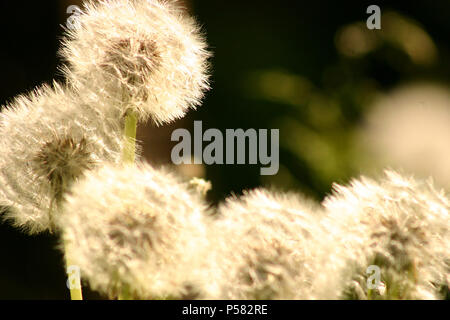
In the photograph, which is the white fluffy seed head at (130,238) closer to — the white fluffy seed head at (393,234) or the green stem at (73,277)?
the green stem at (73,277)

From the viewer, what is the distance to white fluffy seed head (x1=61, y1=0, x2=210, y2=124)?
69cm

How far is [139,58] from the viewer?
0.69 metres

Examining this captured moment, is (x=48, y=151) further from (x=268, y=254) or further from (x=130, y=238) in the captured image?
(x=268, y=254)

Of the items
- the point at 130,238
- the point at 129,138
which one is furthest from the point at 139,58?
the point at 130,238

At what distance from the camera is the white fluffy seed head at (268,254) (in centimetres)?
52

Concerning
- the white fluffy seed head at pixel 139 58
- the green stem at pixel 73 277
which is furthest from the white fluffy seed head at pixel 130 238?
the white fluffy seed head at pixel 139 58

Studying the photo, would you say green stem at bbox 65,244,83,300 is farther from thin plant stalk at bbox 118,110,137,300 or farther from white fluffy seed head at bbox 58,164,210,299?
thin plant stalk at bbox 118,110,137,300

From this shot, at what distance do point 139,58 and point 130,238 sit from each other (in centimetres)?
27

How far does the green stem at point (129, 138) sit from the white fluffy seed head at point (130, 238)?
0.22ft

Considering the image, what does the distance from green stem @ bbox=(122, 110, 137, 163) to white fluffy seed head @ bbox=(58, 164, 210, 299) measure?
2.6 inches

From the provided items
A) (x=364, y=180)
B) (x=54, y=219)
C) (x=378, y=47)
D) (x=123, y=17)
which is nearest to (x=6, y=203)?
(x=54, y=219)
